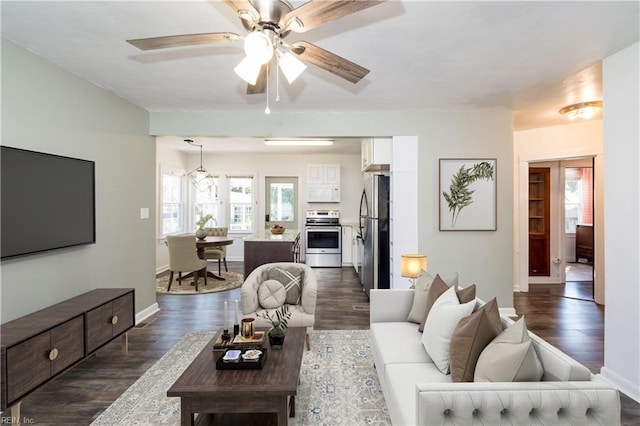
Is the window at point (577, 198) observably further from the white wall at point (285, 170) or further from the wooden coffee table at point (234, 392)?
the wooden coffee table at point (234, 392)

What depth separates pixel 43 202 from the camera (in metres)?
2.55

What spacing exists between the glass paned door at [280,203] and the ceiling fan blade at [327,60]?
596cm

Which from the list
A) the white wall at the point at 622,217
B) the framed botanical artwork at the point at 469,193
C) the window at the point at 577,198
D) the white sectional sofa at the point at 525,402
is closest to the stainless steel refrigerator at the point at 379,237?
the framed botanical artwork at the point at 469,193

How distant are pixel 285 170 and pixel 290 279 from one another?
4900 mm

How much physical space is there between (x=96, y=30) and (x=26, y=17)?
1.22 ft

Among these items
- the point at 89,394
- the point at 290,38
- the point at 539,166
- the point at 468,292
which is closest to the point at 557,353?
the point at 468,292

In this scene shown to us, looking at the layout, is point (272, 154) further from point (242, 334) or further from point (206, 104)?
point (242, 334)

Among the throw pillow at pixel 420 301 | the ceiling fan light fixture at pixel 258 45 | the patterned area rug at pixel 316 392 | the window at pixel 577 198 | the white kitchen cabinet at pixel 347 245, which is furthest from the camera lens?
the window at pixel 577 198

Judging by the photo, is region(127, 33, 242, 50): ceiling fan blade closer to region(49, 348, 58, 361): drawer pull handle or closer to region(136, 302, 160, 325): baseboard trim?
region(49, 348, 58, 361): drawer pull handle

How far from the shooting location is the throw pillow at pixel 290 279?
127 inches

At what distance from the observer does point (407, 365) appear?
6.47 ft

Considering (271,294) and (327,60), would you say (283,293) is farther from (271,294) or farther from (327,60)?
(327,60)

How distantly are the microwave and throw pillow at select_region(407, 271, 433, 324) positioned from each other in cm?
499

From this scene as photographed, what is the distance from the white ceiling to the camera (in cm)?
200
